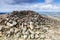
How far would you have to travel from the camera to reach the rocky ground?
513 inches

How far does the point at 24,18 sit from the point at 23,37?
2.94 meters

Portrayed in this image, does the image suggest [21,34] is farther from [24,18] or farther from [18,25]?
[24,18]

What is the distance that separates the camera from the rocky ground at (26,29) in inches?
513

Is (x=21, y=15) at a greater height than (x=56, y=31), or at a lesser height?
greater

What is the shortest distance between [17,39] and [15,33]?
65 centimetres

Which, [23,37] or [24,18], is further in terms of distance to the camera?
[24,18]

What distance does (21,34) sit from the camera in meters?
13.2

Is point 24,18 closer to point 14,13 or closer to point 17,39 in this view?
point 14,13

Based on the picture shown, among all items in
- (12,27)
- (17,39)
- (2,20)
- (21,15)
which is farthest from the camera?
(21,15)

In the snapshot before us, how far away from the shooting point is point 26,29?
44.5ft

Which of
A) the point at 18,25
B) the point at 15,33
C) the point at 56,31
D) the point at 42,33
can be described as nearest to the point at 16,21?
the point at 18,25

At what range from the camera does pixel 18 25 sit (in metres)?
14.3

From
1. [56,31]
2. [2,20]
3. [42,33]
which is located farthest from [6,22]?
[56,31]

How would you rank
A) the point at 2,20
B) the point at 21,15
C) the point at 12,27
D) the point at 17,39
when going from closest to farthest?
1. the point at 17,39
2. the point at 12,27
3. the point at 2,20
4. the point at 21,15
